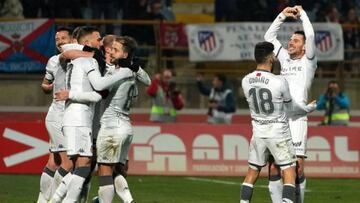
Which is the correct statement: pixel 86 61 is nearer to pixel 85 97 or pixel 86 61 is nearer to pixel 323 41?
pixel 85 97

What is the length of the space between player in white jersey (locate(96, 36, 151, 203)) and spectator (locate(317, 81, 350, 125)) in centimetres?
1516

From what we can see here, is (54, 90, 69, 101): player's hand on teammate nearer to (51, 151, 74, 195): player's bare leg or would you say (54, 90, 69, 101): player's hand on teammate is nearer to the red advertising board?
(51, 151, 74, 195): player's bare leg

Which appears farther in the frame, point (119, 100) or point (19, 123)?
→ point (19, 123)

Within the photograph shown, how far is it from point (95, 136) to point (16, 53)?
1575 centimetres

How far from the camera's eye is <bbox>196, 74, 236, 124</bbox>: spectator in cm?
3225

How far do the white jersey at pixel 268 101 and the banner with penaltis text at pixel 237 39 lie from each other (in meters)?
16.1

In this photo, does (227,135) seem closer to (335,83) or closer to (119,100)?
(335,83)

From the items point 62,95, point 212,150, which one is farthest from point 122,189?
point 212,150

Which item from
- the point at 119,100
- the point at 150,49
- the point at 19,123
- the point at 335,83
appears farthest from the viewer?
the point at 150,49

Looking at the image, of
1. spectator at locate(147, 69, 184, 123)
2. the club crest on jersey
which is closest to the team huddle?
spectator at locate(147, 69, 184, 123)

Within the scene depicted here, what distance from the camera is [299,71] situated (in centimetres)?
1786

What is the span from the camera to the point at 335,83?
104ft

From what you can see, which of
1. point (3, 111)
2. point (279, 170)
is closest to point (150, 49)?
point (3, 111)

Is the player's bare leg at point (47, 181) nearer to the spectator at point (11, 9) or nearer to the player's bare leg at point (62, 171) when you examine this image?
the player's bare leg at point (62, 171)
